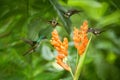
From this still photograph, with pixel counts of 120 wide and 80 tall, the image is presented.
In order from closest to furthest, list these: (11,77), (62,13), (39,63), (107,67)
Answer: (62,13), (11,77), (39,63), (107,67)

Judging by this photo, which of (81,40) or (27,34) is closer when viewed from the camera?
(81,40)

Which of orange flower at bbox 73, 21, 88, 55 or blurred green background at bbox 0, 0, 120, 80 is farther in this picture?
blurred green background at bbox 0, 0, 120, 80

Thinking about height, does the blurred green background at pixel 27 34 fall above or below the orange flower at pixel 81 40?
below

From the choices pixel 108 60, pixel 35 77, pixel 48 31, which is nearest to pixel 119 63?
pixel 108 60

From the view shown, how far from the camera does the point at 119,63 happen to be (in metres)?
2.36

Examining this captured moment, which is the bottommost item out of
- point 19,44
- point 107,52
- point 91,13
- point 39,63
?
point 107,52

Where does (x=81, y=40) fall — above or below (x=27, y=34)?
above

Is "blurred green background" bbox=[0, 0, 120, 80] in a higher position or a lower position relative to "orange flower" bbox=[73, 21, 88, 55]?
lower

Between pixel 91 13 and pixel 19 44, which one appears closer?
pixel 19 44

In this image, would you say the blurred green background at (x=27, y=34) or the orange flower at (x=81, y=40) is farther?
the blurred green background at (x=27, y=34)

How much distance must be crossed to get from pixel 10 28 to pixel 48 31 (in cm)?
22

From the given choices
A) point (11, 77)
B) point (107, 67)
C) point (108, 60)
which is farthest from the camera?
point (108, 60)

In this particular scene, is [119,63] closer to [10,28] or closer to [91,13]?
[91,13]

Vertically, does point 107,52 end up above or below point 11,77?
below
